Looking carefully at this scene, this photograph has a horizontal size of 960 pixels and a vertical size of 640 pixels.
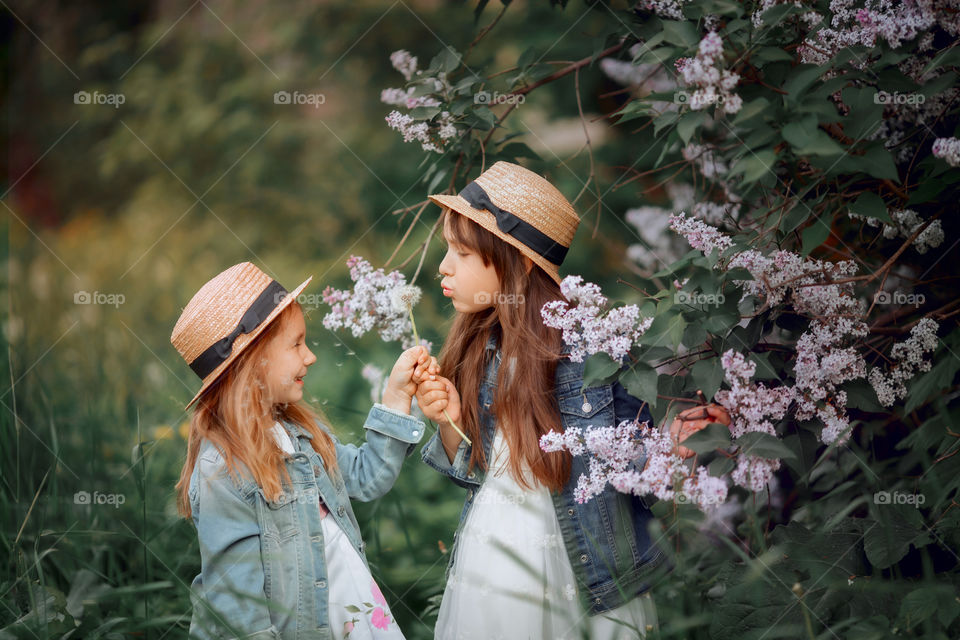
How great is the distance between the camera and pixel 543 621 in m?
1.77

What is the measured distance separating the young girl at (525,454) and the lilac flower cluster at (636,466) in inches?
5.1

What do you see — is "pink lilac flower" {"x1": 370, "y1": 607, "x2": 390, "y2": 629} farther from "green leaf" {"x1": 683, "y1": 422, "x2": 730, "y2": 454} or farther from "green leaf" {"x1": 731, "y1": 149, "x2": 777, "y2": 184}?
"green leaf" {"x1": 731, "y1": 149, "x2": 777, "y2": 184}

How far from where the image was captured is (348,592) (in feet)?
5.81

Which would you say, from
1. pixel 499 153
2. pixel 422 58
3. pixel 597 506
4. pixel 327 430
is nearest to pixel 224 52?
pixel 422 58

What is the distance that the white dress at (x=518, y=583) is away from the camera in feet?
5.76

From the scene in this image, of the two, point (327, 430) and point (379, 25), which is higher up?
point (379, 25)

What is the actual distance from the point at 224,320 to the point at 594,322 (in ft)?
2.62

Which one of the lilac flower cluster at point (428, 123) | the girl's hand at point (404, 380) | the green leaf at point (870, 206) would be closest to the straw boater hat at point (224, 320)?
the girl's hand at point (404, 380)

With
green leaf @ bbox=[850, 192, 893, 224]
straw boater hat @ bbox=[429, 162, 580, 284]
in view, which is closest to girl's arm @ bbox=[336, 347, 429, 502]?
straw boater hat @ bbox=[429, 162, 580, 284]

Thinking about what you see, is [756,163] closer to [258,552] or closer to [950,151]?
[950,151]

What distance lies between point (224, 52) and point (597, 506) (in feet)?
13.6

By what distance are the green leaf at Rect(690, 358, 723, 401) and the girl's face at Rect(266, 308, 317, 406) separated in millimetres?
827

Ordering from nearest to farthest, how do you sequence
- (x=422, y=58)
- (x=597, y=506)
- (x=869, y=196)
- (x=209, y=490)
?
(x=869, y=196), (x=209, y=490), (x=597, y=506), (x=422, y=58)

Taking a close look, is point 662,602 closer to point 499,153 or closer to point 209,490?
point 209,490
